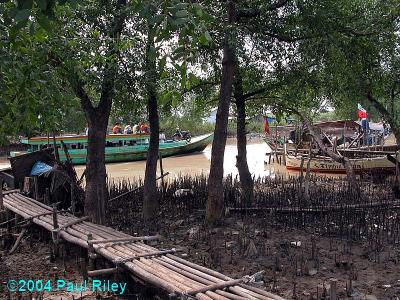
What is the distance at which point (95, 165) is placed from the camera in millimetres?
7996

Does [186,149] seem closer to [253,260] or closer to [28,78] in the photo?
[253,260]

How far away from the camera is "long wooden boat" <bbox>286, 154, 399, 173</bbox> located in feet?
48.2

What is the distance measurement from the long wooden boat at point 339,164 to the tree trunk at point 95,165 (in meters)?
9.52

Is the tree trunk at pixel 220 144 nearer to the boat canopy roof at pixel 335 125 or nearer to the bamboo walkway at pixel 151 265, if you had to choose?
the bamboo walkway at pixel 151 265

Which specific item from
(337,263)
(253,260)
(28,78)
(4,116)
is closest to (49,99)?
(28,78)

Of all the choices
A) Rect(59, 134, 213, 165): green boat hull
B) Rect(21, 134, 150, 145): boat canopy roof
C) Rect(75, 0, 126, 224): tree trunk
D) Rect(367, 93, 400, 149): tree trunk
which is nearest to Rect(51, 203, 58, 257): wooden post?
Rect(75, 0, 126, 224): tree trunk

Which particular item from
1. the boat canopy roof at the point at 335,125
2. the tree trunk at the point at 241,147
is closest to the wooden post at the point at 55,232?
the tree trunk at the point at 241,147

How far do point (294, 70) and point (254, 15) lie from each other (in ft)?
5.09

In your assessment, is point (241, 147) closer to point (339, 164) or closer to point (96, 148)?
point (96, 148)

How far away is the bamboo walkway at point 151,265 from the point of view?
376 centimetres

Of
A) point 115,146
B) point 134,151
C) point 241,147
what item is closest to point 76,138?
point 115,146

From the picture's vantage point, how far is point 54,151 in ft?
30.6

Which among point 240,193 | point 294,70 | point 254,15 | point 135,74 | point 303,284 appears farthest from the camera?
point 240,193

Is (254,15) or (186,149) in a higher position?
(254,15)
